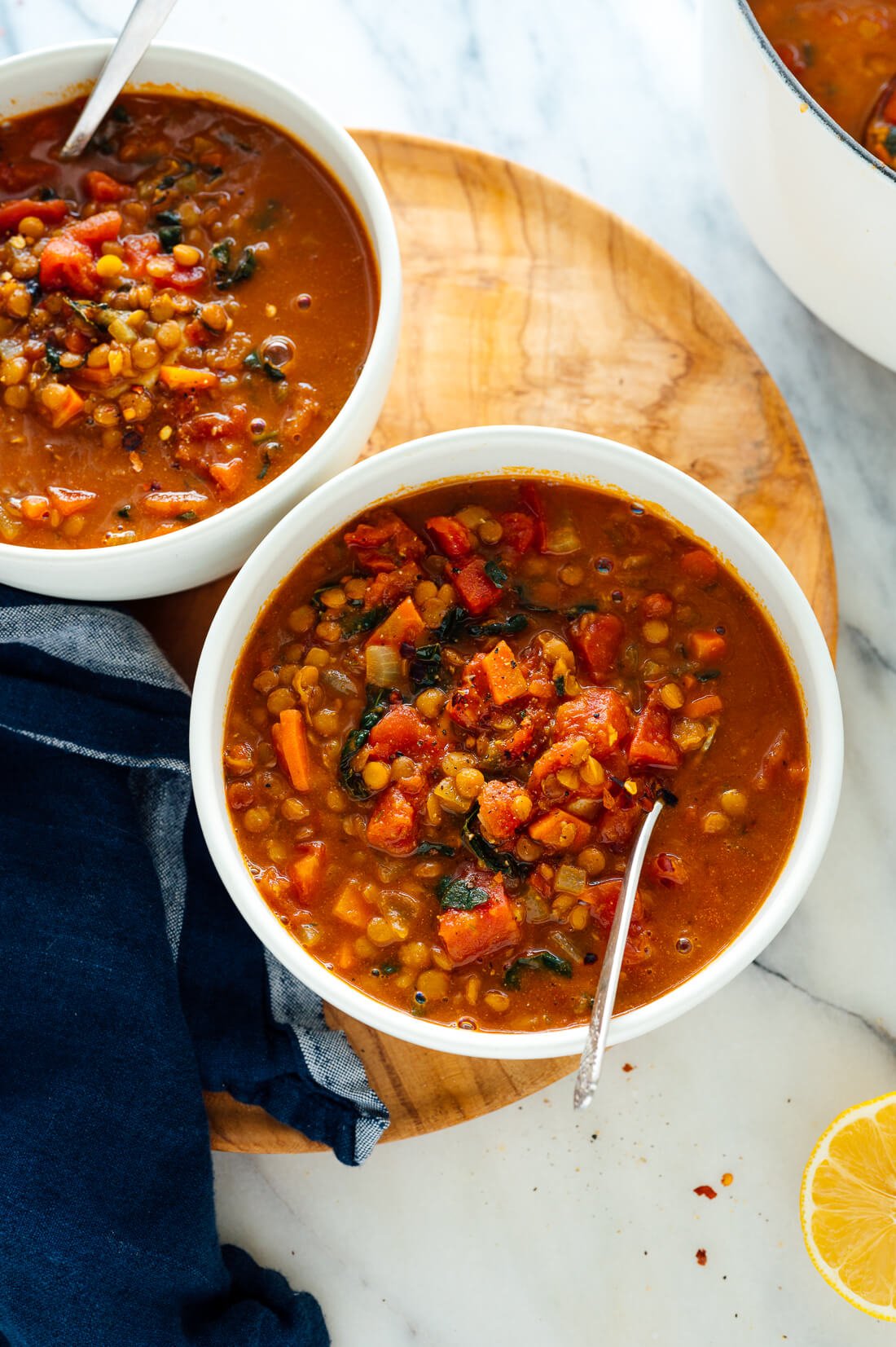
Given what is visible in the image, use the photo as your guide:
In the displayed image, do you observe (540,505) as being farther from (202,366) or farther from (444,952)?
(444,952)

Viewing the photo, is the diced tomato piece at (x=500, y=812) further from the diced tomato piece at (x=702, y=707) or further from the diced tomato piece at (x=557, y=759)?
Answer: the diced tomato piece at (x=702, y=707)

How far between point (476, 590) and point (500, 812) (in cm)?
55

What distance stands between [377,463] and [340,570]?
29cm

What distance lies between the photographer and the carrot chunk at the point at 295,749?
3.06m

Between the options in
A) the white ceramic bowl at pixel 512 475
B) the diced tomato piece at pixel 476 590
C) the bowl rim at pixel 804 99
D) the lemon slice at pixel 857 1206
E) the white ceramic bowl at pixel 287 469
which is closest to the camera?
the bowl rim at pixel 804 99

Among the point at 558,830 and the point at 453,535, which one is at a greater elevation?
the point at 453,535

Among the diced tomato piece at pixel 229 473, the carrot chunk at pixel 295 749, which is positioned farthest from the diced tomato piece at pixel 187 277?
the carrot chunk at pixel 295 749

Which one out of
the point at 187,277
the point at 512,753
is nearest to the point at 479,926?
the point at 512,753

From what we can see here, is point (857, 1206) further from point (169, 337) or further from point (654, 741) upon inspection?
point (169, 337)

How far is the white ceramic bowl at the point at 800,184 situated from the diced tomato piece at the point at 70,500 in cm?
181

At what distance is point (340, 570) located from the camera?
3.21 metres

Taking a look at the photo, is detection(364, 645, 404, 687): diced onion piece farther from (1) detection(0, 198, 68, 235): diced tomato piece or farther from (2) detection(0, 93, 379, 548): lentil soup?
(1) detection(0, 198, 68, 235): diced tomato piece

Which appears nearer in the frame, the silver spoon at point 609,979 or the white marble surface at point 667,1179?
the silver spoon at point 609,979

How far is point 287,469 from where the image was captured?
3.11 metres
